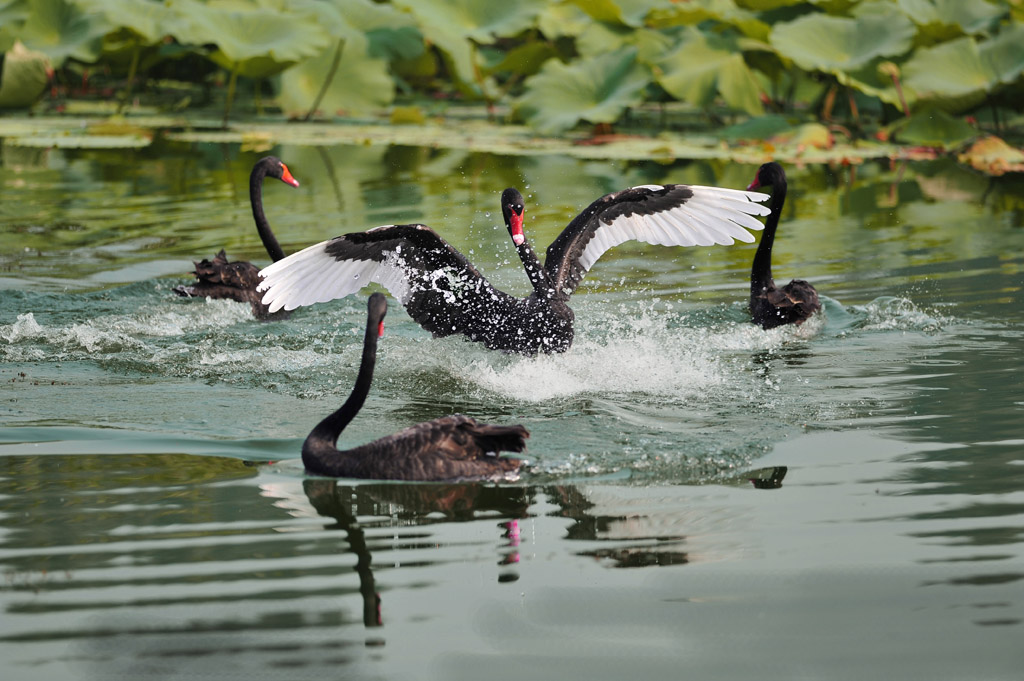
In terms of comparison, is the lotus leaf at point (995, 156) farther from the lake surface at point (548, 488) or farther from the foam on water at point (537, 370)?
the foam on water at point (537, 370)

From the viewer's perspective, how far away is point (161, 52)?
16.2 m

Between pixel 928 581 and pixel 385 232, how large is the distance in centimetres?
323

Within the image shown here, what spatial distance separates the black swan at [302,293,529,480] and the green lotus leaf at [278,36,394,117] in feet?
36.5

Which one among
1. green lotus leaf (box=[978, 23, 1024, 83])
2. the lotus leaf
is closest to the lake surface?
the lotus leaf

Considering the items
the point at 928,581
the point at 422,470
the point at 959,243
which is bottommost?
the point at 928,581

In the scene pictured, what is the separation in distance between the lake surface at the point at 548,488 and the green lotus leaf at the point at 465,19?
6407 millimetres

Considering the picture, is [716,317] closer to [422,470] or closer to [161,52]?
[422,470]

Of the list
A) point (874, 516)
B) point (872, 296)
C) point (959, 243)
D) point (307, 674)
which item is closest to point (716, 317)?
point (872, 296)

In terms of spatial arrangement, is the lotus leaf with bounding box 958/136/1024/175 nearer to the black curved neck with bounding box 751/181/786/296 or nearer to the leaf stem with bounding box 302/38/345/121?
the black curved neck with bounding box 751/181/786/296

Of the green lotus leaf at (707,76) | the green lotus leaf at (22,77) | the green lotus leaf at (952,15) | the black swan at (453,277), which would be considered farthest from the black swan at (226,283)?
the green lotus leaf at (952,15)

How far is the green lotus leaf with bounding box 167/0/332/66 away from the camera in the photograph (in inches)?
527

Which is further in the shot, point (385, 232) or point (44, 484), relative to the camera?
point (385, 232)

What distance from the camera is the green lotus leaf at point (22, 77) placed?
14.9m

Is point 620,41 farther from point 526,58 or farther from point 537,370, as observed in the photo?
point 537,370
